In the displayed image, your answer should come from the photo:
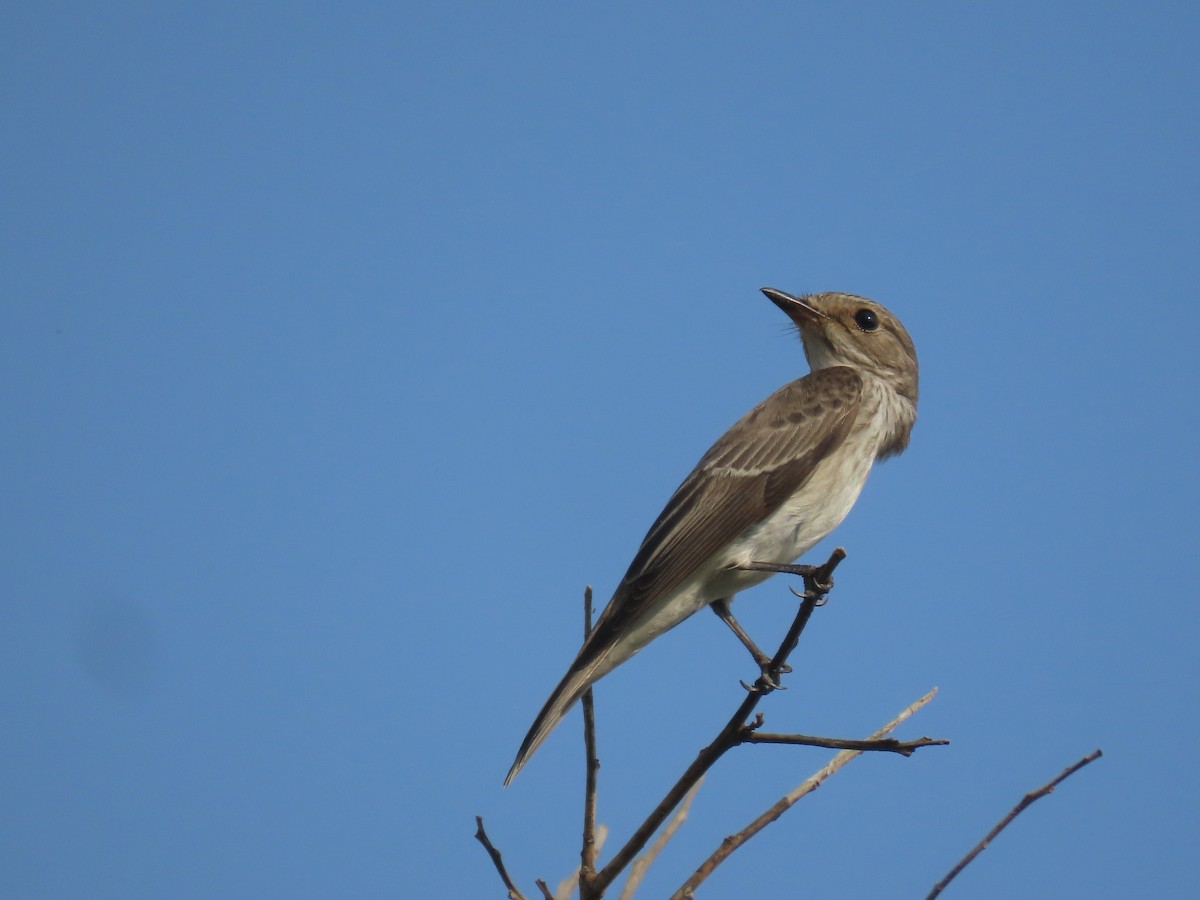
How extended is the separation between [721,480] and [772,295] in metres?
2.09

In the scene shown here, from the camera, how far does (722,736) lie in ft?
15.9

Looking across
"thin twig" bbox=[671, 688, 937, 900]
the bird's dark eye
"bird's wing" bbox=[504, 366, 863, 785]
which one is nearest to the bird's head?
the bird's dark eye

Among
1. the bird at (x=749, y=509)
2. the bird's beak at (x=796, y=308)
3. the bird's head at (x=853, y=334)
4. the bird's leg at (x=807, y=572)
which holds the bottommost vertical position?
the bird's leg at (x=807, y=572)

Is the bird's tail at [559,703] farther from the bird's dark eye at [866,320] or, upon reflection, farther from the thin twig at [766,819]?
the bird's dark eye at [866,320]

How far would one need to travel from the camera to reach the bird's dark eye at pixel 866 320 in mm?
8820

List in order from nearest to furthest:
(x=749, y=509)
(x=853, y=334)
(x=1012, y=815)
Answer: (x=1012, y=815) → (x=749, y=509) → (x=853, y=334)

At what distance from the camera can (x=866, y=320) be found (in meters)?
8.83

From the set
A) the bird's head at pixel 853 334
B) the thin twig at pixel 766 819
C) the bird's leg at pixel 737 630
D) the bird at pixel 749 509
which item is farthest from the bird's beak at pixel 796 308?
the thin twig at pixel 766 819

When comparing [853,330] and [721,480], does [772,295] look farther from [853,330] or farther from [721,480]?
[721,480]

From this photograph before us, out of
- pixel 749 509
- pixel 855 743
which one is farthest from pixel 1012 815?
pixel 749 509

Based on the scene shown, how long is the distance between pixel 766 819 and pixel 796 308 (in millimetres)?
5132

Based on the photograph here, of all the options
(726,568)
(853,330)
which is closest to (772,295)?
(853,330)

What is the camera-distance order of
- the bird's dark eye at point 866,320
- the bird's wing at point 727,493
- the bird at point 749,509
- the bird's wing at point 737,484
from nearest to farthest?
the bird's wing at point 727,493 → the bird at point 749,509 → the bird's wing at point 737,484 → the bird's dark eye at point 866,320

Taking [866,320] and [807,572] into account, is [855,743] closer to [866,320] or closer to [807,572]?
[807,572]
